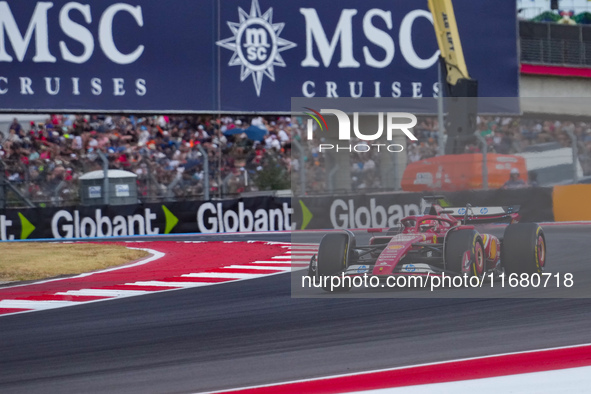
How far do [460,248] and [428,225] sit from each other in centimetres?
44

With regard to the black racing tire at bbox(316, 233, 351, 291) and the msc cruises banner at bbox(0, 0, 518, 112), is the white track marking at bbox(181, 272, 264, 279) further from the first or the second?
the msc cruises banner at bbox(0, 0, 518, 112)

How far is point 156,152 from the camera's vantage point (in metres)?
18.8

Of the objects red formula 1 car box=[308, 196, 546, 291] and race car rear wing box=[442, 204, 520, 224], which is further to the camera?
race car rear wing box=[442, 204, 520, 224]

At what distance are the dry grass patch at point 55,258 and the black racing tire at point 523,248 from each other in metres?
5.58

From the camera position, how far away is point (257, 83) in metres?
18.5

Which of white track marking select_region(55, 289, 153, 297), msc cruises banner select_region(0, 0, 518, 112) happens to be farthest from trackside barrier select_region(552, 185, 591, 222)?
msc cruises banner select_region(0, 0, 518, 112)

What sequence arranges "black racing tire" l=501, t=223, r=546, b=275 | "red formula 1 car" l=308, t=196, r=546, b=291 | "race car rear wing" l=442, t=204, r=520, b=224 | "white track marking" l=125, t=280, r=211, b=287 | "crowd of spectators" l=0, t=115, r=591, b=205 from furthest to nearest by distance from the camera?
"crowd of spectators" l=0, t=115, r=591, b=205
"white track marking" l=125, t=280, r=211, b=287
"black racing tire" l=501, t=223, r=546, b=275
"race car rear wing" l=442, t=204, r=520, b=224
"red formula 1 car" l=308, t=196, r=546, b=291

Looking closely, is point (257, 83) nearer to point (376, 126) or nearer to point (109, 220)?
point (109, 220)

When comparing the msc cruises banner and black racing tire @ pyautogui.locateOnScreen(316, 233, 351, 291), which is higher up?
the msc cruises banner

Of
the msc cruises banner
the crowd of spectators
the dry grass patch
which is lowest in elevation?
the dry grass patch

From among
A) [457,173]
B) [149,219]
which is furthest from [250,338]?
[149,219]

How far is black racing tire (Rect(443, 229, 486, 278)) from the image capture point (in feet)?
21.3

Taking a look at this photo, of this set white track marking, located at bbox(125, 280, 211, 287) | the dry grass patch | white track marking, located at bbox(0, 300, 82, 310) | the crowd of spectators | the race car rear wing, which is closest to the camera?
the race car rear wing

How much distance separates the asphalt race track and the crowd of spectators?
262 inches
